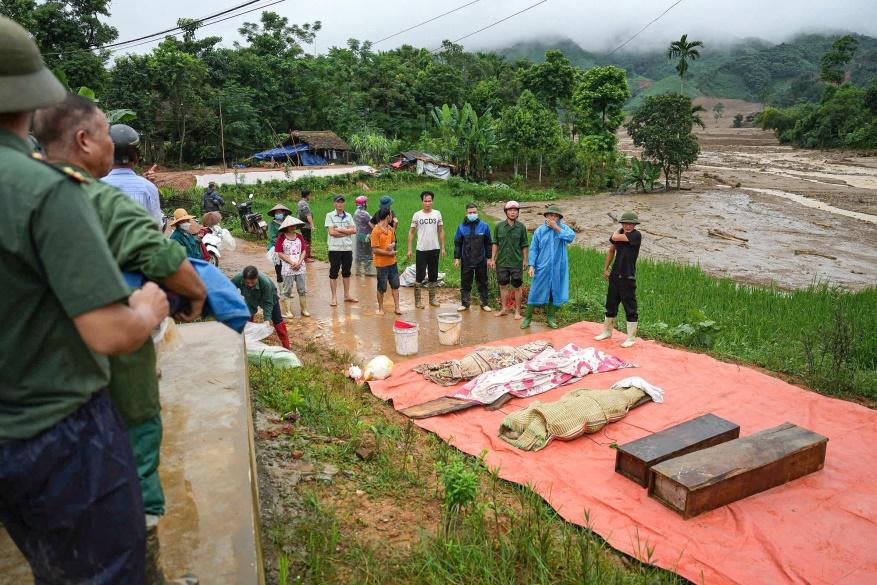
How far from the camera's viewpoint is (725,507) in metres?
3.77

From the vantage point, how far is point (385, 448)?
4.42 meters

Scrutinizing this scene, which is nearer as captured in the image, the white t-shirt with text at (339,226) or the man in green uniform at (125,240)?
the man in green uniform at (125,240)

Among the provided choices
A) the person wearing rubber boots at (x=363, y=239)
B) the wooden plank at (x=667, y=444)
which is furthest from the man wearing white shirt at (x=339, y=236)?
the wooden plank at (x=667, y=444)

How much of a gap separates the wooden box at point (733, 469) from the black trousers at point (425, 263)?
523cm

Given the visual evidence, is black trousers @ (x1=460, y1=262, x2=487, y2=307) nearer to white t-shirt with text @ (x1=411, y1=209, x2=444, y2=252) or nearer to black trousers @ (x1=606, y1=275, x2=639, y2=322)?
white t-shirt with text @ (x1=411, y1=209, x2=444, y2=252)

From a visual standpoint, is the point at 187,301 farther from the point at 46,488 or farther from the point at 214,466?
the point at 214,466

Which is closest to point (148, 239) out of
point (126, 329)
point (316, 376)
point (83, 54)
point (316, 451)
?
point (126, 329)

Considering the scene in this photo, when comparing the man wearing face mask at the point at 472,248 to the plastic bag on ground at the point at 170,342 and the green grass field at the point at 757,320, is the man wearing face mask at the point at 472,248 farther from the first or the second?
the plastic bag on ground at the point at 170,342

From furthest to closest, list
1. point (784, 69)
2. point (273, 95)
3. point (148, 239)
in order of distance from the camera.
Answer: point (784, 69) < point (273, 95) < point (148, 239)

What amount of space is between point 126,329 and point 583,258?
11.5m

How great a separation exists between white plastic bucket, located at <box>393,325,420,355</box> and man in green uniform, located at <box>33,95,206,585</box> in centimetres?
493

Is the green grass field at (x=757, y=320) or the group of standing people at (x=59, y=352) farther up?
the group of standing people at (x=59, y=352)

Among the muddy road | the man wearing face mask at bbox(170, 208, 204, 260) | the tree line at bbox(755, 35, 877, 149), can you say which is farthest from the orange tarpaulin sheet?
the tree line at bbox(755, 35, 877, 149)

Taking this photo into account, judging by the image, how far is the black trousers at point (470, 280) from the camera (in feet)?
28.1
